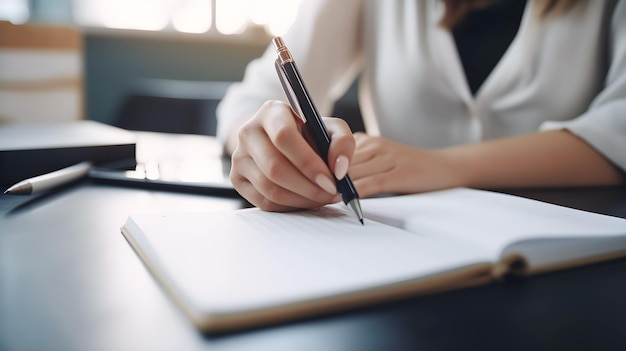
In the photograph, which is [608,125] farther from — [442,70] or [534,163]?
[442,70]

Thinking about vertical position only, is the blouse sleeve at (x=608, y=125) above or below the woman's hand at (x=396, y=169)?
above

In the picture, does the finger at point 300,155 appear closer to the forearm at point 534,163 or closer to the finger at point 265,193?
the finger at point 265,193

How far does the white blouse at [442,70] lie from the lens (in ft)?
2.94

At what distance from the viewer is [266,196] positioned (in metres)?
0.44

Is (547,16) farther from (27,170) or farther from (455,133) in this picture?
(27,170)

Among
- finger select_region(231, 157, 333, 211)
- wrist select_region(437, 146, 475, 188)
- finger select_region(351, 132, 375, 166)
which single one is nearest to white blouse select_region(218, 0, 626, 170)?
wrist select_region(437, 146, 475, 188)

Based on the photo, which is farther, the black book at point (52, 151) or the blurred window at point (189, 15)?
the blurred window at point (189, 15)

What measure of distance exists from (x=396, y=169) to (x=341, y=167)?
0.58 feet

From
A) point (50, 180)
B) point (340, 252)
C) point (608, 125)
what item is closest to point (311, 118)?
point (340, 252)

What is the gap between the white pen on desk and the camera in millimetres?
471

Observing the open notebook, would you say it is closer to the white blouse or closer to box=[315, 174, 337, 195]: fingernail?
box=[315, 174, 337, 195]: fingernail

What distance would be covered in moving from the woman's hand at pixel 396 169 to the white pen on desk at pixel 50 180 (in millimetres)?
298

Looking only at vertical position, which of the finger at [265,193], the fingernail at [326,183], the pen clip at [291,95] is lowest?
the finger at [265,193]

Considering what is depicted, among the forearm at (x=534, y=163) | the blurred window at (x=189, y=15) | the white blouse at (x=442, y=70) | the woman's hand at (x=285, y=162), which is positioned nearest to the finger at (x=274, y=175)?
the woman's hand at (x=285, y=162)
